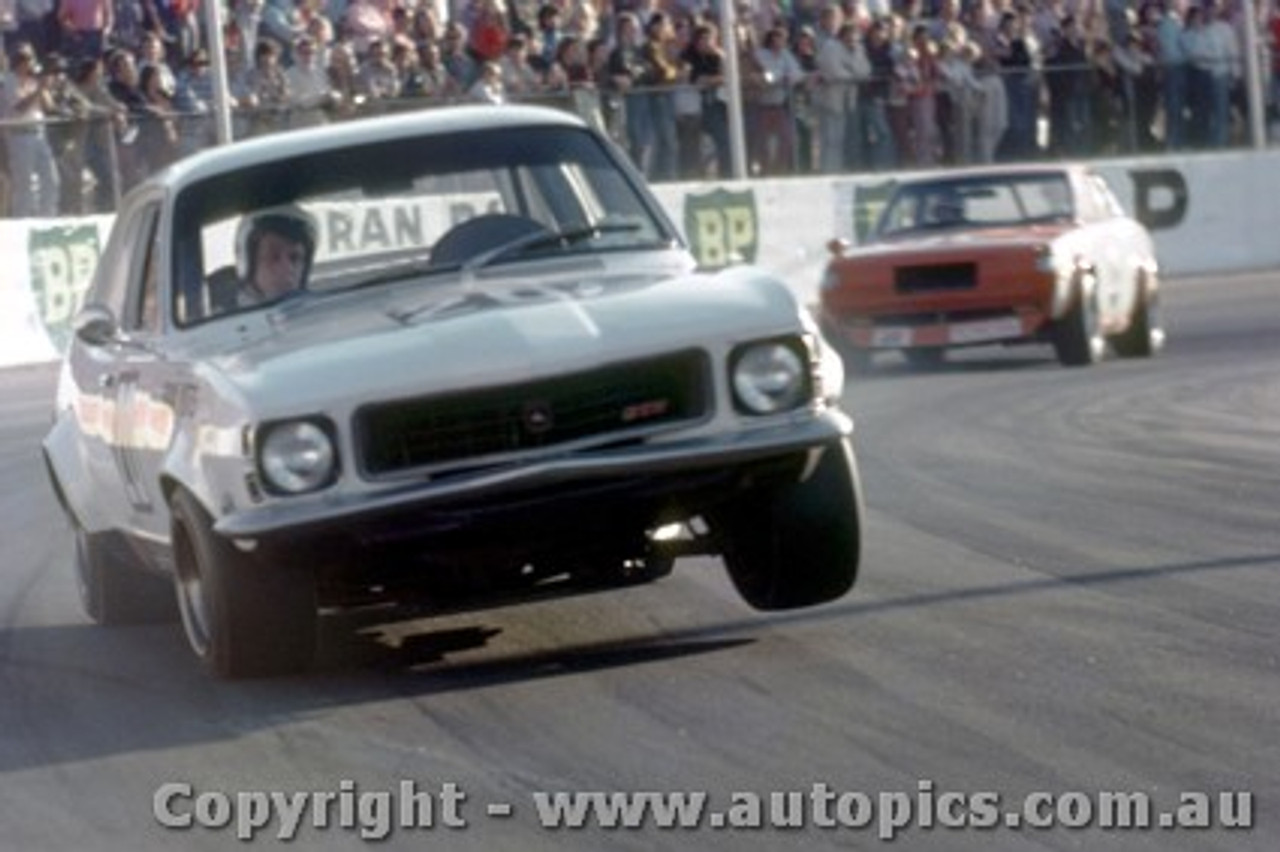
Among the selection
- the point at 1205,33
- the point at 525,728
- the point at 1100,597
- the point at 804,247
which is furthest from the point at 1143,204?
the point at 525,728

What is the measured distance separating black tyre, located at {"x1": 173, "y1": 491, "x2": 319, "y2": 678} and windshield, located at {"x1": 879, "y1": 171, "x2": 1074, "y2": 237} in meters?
14.0

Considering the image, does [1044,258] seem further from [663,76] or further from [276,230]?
[276,230]

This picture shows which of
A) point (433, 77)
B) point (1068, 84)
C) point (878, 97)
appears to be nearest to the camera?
point (433, 77)

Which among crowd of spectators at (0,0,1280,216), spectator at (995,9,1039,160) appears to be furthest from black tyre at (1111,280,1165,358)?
spectator at (995,9,1039,160)

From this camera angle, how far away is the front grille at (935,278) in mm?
21922

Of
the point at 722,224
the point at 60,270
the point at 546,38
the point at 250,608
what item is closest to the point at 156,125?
the point at 60,270

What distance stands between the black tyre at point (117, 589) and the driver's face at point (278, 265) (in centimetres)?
143

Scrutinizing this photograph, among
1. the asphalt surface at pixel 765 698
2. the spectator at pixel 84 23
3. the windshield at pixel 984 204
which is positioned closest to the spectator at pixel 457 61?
the spectator at pixel 84 23

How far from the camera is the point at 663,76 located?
29.2m

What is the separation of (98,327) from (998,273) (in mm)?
11833

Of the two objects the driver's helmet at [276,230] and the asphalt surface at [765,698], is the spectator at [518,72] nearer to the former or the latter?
the asphalt surface at [765,698]

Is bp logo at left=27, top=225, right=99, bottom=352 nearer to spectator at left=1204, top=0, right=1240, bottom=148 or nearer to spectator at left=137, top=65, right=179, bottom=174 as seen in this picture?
spectator at left=137, top=65, right=179, bottom=174

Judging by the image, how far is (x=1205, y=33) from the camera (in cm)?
3353

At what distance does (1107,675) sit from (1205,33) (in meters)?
25.7
